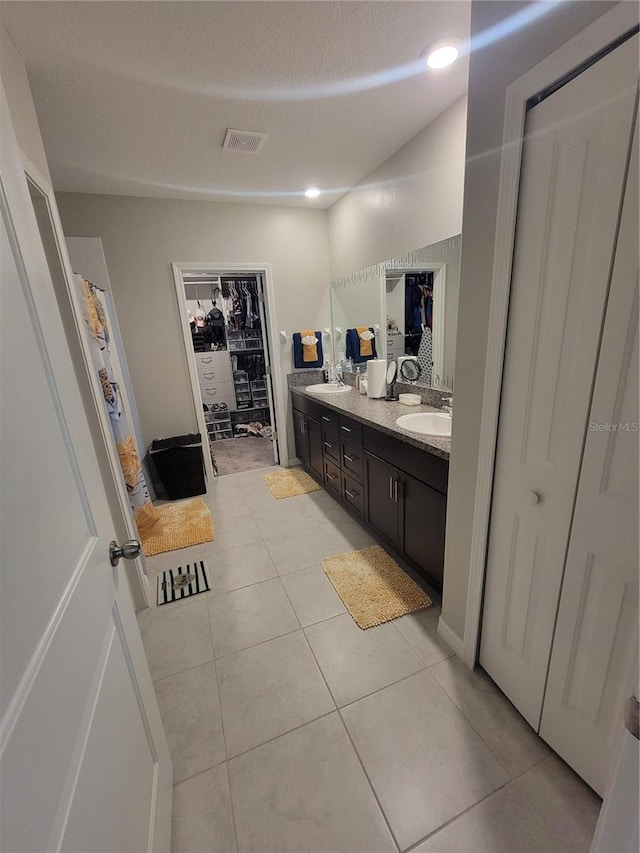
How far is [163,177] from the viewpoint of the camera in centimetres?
257

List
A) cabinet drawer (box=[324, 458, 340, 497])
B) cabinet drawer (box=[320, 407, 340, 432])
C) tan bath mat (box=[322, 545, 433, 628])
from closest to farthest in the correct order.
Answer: tan bath mat (box=[322, 545, 433, 628]), cabinet drawer (box=[320, 407, 340, 432]), cabinet drawer (box=[324, 458, 340, 497])

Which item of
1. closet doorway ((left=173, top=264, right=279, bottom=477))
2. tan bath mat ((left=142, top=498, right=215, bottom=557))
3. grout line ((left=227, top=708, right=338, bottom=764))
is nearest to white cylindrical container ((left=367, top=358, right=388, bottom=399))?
tan bath mat ((left=142, top=498, right=215, bottom=557))

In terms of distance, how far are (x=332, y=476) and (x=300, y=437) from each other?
2.62 feet

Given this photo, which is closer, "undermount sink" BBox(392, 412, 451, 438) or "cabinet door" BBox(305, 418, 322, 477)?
"undermount sink" BBox(392, 412, 451, 438)

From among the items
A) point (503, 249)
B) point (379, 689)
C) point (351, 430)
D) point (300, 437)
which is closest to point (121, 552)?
point (379, 689)

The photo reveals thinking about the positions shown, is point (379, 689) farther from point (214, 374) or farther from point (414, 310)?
point (214, 374)

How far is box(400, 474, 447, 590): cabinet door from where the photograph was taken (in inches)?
67.2

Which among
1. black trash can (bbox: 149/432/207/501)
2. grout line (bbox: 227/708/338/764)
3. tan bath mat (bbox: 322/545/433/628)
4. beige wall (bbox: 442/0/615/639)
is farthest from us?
black trash can (bbox: 149/432/207/501)

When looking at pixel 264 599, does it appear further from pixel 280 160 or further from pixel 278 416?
pixel 280 160

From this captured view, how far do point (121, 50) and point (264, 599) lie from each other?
2.67 meters

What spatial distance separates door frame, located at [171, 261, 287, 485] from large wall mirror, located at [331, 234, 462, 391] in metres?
0.80

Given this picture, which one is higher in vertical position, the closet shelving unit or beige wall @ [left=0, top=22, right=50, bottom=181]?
beige wall @ [left=0, top=22, right=50, bottom=181]

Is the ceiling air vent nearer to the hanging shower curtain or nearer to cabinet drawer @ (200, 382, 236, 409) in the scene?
the hanging shower curtain

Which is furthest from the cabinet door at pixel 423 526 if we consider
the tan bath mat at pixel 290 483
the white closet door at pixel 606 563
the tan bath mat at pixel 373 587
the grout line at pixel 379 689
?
the tan bath mat at pixel 290 483
